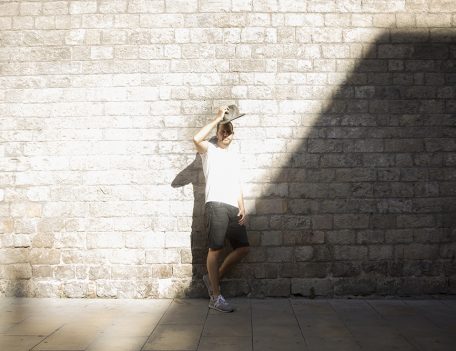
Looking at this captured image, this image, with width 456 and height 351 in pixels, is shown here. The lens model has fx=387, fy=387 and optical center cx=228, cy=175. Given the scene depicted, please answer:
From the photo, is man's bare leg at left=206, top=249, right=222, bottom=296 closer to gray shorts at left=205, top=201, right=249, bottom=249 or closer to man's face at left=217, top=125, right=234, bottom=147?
gray shorts at left=205, top=201, right=249, bottom=249

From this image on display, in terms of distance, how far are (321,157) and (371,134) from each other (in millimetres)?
685

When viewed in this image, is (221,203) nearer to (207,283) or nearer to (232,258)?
(232,258)

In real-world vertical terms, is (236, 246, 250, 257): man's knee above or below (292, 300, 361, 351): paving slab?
above

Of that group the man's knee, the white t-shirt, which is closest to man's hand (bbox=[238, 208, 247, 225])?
the white t-shirt

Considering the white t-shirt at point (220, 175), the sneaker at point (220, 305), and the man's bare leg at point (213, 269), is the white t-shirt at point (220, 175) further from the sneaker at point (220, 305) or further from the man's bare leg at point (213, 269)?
the sneaker at point (220, 305)

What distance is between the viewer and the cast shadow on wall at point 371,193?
4672 millimetres

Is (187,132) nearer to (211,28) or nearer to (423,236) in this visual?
(211,28)

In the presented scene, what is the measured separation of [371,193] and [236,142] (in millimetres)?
1768

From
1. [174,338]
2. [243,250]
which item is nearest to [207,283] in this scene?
[243,250]

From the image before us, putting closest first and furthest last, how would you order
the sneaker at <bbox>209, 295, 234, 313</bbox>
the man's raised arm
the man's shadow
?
1. the sneaker at <bbox>209, 295, 234, 313</bbox>
2. the man's raised arm
3. the man's shadow

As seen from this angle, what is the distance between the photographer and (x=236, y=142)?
4.75 meters

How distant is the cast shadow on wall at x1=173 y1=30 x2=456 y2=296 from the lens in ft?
15.3

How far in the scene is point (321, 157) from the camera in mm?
4758

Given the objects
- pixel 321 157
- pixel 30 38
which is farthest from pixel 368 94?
pixel 30 38
